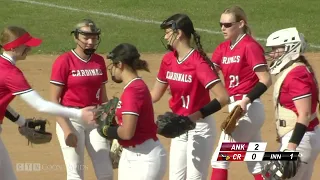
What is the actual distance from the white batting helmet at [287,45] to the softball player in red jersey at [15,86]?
1772 millimetres

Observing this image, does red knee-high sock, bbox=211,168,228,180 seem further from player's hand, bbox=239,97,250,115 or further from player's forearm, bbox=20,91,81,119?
player's forearm, bbox=20,91,81,119

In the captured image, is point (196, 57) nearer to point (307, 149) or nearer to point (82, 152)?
point (307, 149)

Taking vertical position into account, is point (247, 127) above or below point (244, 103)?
below

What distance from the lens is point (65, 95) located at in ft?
29.6

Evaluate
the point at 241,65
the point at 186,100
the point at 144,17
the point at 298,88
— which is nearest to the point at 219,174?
the point at 186,100

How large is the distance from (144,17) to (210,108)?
13181mm

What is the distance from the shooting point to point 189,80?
8516 millimetres

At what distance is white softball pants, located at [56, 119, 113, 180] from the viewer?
9.00 m

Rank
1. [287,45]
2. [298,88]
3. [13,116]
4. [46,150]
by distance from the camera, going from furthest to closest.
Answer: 1. [46,150]
2. [13,116]
3. [287,45]
4. [298,88]

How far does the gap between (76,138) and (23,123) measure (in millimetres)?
574

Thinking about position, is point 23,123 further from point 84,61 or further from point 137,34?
point 137,34
